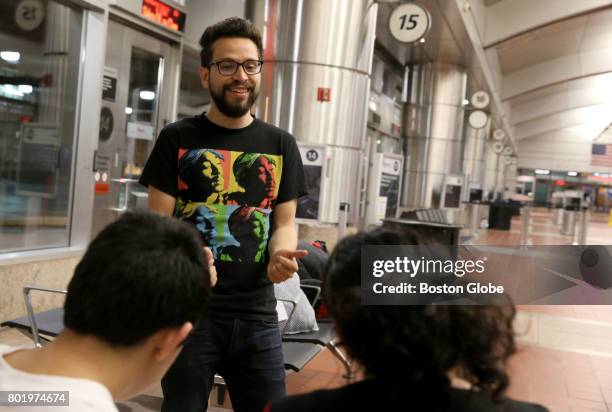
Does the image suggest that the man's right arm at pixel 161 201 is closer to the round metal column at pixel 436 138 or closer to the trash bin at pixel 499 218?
the round metal column at pixel 436 138

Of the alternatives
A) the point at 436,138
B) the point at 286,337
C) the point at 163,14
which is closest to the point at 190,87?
the point at 163,14

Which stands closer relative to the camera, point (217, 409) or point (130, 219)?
point (130, 219)

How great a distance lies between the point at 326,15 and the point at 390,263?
7.34 m

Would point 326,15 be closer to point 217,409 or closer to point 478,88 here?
point 217,409

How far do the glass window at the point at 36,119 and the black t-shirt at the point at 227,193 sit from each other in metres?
3.80

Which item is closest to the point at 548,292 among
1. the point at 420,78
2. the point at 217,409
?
the point at 217,409

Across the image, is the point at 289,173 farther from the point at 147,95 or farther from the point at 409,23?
the point at 409,23

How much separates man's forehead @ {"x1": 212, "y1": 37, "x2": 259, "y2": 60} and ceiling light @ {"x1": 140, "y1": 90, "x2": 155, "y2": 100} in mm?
5146

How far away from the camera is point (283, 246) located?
2.03m

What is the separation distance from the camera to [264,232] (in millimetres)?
2062

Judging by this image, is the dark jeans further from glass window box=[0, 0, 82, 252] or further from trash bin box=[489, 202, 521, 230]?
trash bin box=[489, 202, 521, 230]

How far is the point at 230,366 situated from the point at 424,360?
3.90 ft

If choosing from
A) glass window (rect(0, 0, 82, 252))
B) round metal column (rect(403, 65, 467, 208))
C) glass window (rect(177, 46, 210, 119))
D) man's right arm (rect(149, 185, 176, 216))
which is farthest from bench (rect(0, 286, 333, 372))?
round metal column (rect(403, 65, 467, 208))

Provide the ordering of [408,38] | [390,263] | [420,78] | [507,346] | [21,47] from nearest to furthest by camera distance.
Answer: [507,346] → [390,263] → [21,47] → [408,38] → [420,78]
